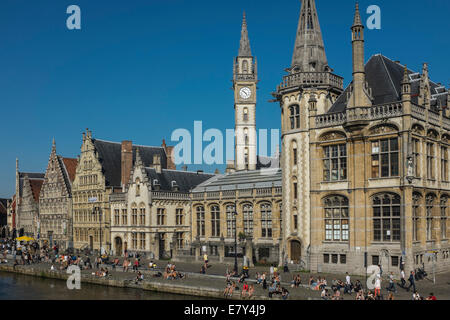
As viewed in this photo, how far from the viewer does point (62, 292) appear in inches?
1756

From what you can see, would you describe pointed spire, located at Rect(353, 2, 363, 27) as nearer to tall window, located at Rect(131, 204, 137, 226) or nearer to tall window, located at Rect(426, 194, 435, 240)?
tall window, located at Rect(426, 194, 435, 240)

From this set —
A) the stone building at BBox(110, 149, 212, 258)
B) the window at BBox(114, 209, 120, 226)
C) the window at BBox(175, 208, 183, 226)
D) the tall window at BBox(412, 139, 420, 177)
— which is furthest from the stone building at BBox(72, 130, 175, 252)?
the tall window at BBox(412, 139, 420, 177)

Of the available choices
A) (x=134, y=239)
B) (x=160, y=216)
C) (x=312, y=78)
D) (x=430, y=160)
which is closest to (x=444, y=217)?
(x=430, y=160)

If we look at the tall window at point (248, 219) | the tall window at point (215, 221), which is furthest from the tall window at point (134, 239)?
the tall window at point (248, 219)

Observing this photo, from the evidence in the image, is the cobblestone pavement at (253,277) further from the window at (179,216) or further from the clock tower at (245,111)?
the clock tower at (245,111)

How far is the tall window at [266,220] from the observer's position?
5675 centimetres

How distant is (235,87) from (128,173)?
25.2 meters

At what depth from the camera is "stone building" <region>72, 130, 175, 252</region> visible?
73.9m

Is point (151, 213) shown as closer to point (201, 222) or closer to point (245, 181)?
point (201, 222)

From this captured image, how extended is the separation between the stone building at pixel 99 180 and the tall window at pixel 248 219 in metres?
20.2

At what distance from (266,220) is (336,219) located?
1391cm

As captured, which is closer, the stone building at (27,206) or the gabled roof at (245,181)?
the gabled roof at (245,181)

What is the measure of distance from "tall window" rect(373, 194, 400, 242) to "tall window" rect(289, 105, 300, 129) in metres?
10.4
